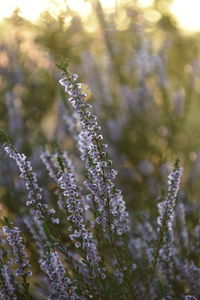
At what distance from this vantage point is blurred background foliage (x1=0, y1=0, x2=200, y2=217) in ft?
19.1

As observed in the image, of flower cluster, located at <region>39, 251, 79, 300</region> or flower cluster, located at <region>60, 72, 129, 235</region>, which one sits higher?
flower cluster, located at <region>60, 72, 129, 235</region>

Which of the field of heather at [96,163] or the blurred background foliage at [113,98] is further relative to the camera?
the blurred background foliage at [113,98]

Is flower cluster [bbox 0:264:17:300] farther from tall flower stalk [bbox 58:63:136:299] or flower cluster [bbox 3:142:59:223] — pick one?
tall flower stalk [bbox 58:63:136:299]

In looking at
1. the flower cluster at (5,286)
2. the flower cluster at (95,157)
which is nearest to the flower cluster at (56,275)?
the flower cluster at (5,286)

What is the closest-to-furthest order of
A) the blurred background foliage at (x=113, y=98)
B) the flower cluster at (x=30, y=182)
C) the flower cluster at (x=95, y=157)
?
the flower cluster at (x=95, y=157) → the flower cluster at (x=30, y=182) → the blurred background foliage at (x=113, y=98)

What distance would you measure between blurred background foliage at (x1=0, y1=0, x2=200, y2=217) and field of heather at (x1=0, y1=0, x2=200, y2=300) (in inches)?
1.0

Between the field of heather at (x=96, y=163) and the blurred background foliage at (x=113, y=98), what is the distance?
0.08ft

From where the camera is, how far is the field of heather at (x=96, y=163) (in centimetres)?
275

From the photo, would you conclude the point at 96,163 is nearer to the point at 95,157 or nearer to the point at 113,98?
the point at 95,157

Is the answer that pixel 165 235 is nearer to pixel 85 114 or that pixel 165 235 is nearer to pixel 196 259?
pixel 196 259

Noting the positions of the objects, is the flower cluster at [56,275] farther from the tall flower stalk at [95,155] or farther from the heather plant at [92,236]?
the tall flower stalk at [95,155]

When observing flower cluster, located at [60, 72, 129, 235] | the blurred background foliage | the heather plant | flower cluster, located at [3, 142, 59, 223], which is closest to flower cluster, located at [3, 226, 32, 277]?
the heather plant

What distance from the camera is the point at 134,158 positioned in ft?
20.7

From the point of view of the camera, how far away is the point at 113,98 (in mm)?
7395
